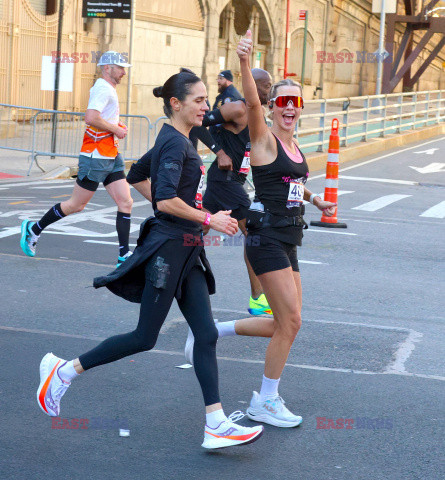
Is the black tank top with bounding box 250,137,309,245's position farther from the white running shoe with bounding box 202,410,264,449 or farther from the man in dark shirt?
the man in dark shirt

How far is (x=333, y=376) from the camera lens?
18.5ft

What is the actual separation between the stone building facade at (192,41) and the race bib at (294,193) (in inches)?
739

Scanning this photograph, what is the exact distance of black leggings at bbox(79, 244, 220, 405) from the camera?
4.43 m

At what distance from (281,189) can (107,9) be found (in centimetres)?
1510

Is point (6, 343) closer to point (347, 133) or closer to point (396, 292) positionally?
point (396, 292)

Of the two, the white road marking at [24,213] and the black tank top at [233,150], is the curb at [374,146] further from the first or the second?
the black tank top at [233,150]

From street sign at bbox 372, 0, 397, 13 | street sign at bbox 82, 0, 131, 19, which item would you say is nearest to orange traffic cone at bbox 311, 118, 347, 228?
street sign at bbox 82, 0, 131, 19

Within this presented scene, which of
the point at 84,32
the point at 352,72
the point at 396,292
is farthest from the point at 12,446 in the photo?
the point at 352,72

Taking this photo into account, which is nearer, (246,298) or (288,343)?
(288,343)

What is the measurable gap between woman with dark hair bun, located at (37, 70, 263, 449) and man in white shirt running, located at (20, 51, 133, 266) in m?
4.06

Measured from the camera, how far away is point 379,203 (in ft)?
48.6

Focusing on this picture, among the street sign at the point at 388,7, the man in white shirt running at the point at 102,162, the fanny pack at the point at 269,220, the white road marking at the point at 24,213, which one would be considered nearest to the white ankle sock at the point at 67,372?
A: the fanny pack at the point at 269,220

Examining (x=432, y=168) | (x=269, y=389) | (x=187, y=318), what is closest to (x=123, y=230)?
(x=269, y=389)

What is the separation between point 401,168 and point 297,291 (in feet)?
52.7
